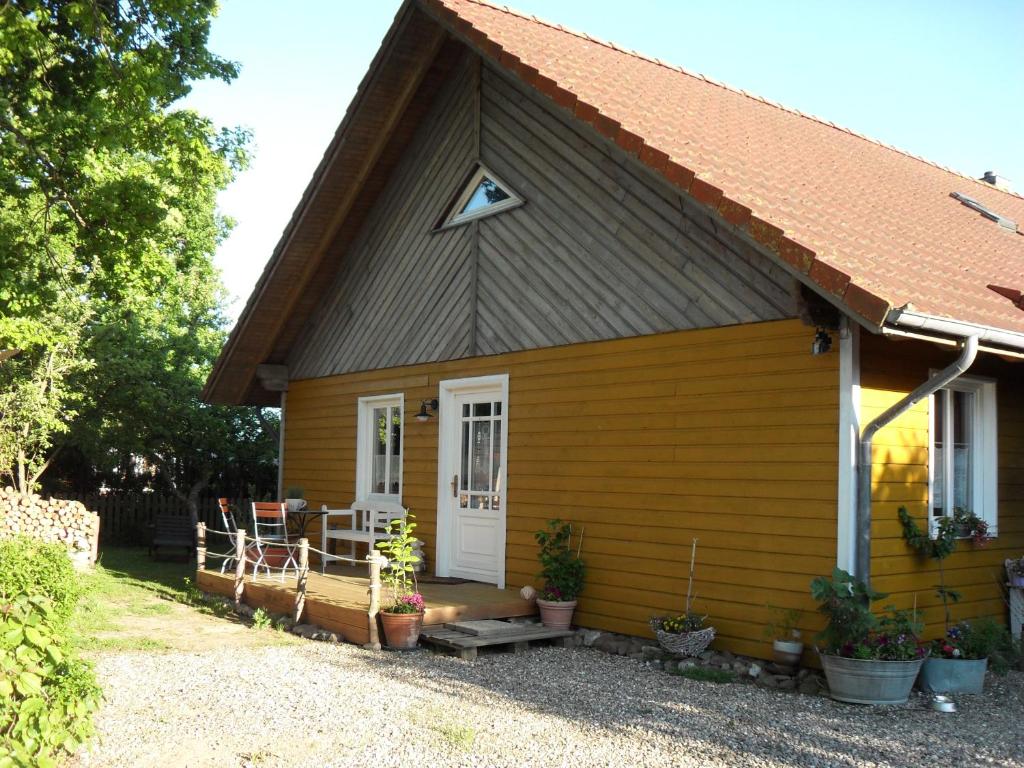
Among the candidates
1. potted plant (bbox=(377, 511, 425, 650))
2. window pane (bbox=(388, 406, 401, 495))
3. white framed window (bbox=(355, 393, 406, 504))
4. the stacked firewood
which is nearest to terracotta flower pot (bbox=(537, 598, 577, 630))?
potted plant (bbox=(377, 511, 425, 650))

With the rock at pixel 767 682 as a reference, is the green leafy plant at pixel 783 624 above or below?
above

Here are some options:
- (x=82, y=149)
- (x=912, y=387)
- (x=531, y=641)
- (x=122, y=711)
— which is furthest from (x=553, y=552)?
(x=82, y=149)

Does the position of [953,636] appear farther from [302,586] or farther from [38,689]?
[38,689]

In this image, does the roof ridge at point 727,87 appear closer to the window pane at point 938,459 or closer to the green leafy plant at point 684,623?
the window pane at point 938,459

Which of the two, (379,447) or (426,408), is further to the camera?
(379,447)

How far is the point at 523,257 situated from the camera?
999 centimetres

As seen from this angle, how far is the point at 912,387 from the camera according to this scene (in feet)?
24.9

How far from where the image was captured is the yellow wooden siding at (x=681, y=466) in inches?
289

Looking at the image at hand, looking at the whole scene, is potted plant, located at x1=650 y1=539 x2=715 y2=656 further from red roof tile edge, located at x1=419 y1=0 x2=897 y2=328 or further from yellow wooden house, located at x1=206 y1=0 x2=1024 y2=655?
red roof tile edge, located at x1=419 y1=0 x2=897 y2=328

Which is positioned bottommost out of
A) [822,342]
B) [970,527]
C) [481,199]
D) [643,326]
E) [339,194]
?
[970,527]

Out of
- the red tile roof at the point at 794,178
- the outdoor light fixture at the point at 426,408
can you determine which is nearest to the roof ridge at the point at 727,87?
the red tile roof at the point at 794,178

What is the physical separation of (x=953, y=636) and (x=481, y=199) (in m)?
6.34

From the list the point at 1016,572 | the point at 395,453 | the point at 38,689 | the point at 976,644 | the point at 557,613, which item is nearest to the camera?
the point at 38,689

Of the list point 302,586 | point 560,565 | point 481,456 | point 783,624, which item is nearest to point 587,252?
point 481,456
